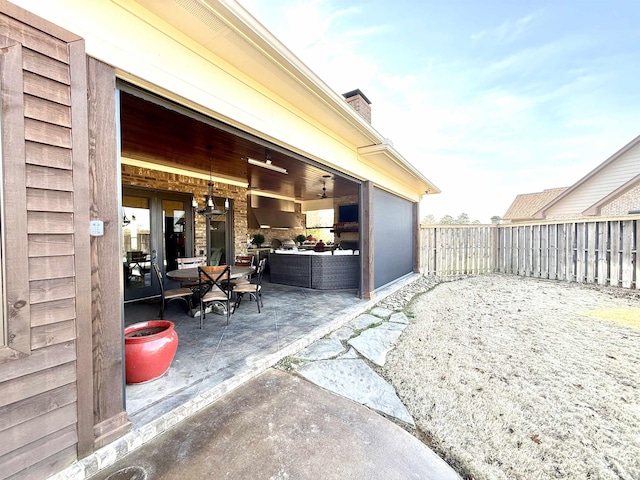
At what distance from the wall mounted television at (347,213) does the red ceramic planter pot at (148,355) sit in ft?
31.4

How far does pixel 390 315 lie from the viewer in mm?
4820

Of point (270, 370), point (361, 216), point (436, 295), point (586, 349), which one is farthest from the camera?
point (436, 295)

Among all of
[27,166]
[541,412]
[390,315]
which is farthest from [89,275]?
[390,315]

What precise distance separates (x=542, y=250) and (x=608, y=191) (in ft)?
19.6

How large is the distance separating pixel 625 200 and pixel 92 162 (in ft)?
55.4

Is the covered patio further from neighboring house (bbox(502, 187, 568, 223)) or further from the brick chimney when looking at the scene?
neighboring house (bbox(502, 187, 568, 223))

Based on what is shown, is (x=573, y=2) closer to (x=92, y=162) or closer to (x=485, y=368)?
(x=485, y=368)

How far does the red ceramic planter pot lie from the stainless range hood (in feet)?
24.3

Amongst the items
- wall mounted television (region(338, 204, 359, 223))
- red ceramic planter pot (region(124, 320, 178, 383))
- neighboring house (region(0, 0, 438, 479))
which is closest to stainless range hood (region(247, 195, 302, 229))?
wall mounted television (region(338, 204, 359, 223))

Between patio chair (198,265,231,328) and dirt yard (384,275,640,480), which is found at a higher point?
patio chair (198,265,231,328)

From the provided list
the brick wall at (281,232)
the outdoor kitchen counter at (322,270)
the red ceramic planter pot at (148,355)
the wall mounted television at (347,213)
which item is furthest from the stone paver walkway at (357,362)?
the wall mounted television at (347,213)

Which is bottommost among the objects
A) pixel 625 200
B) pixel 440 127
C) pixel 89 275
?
pixel 89 275

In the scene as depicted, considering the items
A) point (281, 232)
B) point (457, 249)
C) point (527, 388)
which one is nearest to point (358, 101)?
point (527, 388)

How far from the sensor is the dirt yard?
170cm
